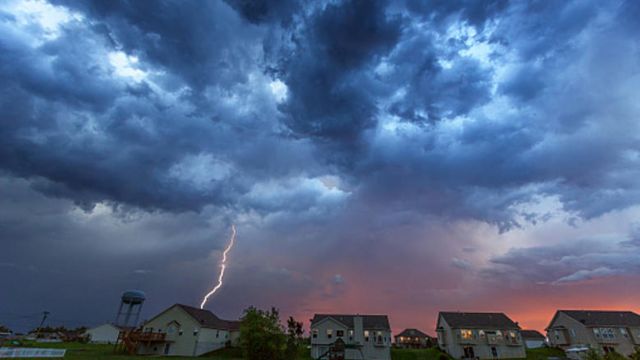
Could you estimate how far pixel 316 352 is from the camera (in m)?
71.9

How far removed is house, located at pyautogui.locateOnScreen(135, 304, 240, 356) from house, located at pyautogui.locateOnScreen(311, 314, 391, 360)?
21292mm

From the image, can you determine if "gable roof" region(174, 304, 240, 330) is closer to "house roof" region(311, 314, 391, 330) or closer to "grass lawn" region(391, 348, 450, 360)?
"house roof" region(311, 314, 391, 330)

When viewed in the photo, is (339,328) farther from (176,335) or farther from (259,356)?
(259,356)

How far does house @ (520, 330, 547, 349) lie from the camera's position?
10038 centimetres

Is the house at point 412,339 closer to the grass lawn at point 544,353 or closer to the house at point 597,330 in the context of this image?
the grass lawn at point 544,353

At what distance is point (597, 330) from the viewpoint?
71.9 meters

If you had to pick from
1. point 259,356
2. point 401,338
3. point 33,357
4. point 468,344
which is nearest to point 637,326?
point 468,344

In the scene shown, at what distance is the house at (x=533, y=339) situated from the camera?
100375 millimetres

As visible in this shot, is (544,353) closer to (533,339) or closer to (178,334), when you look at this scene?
(533,339)

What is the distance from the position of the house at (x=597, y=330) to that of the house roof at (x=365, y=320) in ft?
125

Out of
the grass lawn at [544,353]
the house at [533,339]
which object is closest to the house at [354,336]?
the grass lawn at [544,353]

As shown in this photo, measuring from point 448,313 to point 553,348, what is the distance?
25055mm

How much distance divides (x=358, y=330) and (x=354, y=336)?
1507 mm

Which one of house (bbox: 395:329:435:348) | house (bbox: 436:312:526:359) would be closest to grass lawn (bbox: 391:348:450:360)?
house (bbox: 436:312:526:359)
